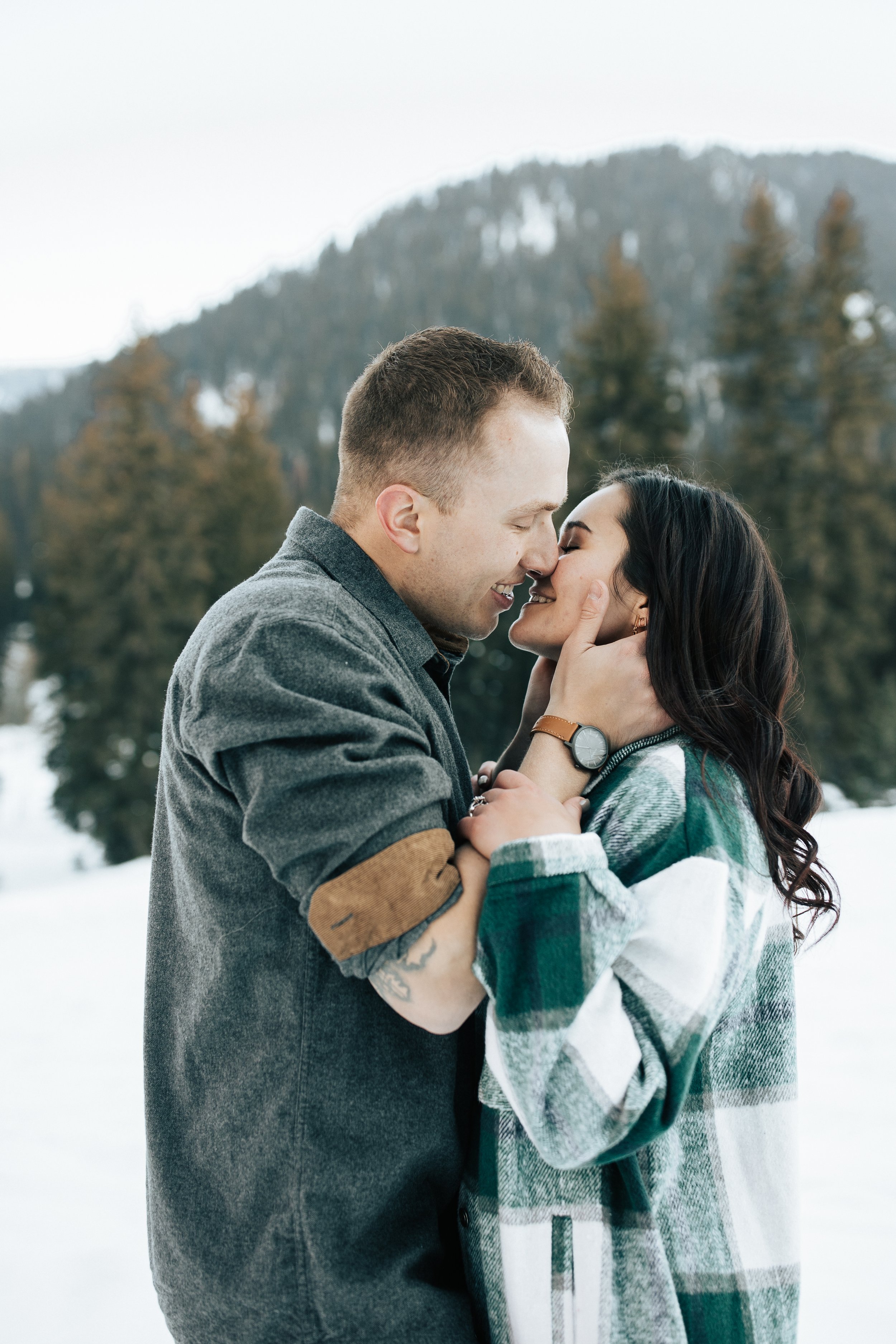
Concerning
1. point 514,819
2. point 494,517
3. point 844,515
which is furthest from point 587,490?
point 514,819

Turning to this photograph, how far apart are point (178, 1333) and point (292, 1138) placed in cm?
48

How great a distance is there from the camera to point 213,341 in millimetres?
67500

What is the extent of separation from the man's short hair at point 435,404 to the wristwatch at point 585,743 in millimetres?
447

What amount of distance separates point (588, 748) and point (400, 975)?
604mm

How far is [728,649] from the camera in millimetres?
1790

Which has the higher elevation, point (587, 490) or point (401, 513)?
point (401, 513)

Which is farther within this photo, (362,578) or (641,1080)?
(362,578)

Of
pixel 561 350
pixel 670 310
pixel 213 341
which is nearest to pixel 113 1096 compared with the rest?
pixel 561 350

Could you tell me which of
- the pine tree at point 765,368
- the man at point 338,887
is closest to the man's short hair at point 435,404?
the man at point 338,887

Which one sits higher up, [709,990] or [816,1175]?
[709,990]

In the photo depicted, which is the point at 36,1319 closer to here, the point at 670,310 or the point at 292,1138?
the point at 292,1138

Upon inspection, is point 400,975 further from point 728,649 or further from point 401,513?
point 728,649

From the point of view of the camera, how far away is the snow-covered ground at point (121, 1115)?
3135 millimetres

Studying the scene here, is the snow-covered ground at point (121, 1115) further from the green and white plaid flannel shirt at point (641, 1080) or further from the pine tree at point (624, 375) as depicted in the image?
the pine tree at point (624, 375)
